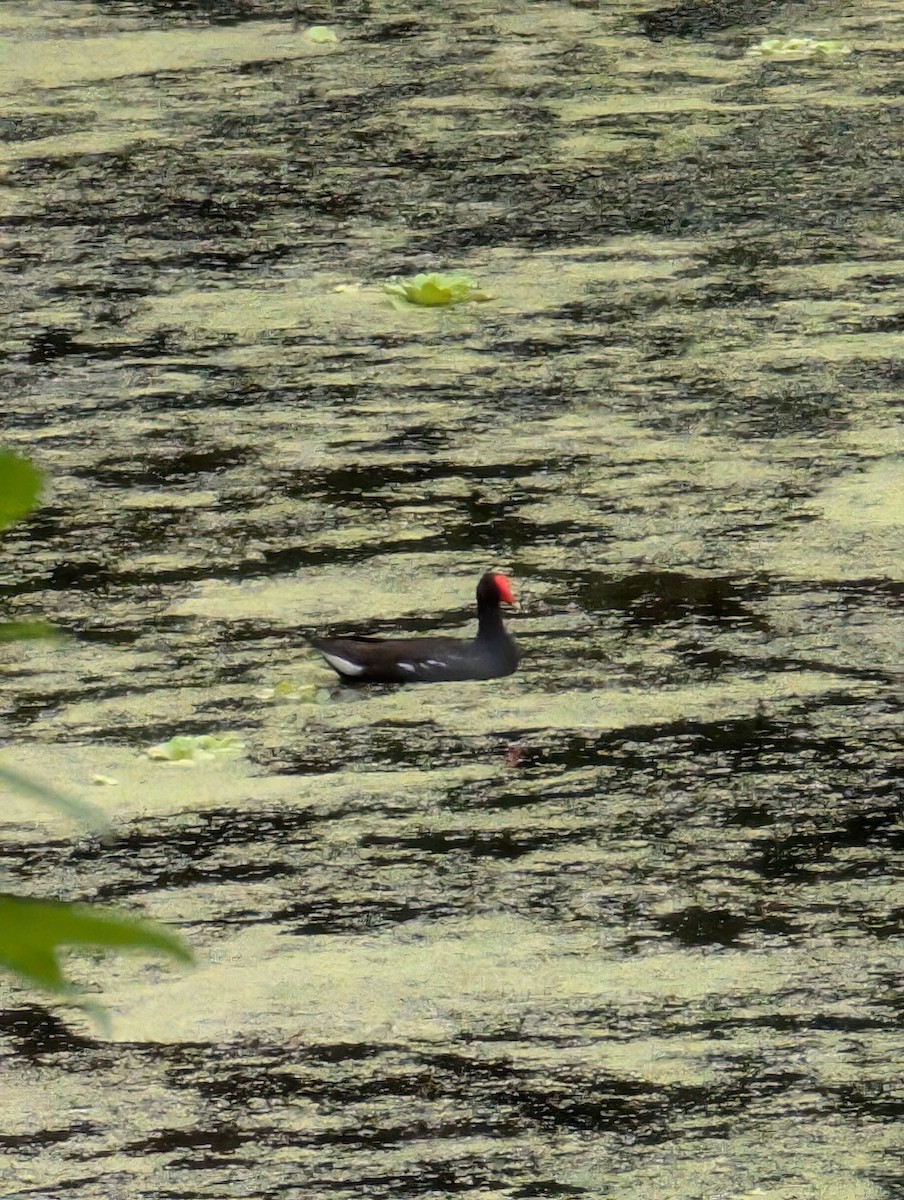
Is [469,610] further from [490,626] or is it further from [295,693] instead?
[295,693]

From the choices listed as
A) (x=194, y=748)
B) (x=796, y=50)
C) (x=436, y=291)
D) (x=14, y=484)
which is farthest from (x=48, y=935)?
(x=796, y=50)

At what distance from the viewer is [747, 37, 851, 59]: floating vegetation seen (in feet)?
22.6

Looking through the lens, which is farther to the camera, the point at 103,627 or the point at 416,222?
the point at 416,222

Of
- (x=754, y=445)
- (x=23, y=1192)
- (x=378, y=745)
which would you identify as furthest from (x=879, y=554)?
(x=23, y=1192)

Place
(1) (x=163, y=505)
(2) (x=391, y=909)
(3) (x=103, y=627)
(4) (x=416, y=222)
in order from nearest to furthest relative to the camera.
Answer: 1. (2) (x=391, y=909)
2. (3) (x=103, y=627)
3. (1) (x=163, y=505)
4. (4) (x=416, y=222)

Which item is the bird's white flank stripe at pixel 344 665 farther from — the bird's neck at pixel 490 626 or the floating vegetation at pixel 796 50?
the floating vegetation at pixel 796 50

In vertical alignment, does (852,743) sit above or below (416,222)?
below

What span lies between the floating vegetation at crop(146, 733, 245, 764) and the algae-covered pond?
32 millimetres

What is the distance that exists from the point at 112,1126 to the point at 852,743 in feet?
4.26

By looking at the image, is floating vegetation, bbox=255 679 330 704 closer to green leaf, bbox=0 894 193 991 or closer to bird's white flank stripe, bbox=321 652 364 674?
bird's white flank stripe, bbox=321 652 364 674

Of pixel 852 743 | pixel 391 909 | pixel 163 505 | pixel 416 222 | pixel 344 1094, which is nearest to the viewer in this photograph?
pixel 344 1094

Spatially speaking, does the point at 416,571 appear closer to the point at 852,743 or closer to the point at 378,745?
the point at 378,745

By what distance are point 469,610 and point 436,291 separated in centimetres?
153

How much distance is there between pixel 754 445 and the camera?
14.1 ft
